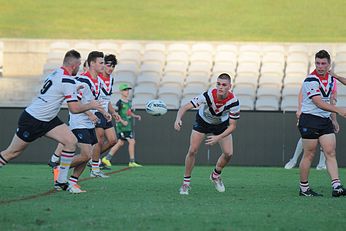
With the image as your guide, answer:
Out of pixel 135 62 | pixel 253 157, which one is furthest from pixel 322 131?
pixel 135 62

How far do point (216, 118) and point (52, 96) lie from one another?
8.21 feet

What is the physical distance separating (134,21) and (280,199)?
21.7 m

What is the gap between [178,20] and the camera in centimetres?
3256

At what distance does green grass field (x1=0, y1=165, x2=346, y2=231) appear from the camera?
8.48 metres

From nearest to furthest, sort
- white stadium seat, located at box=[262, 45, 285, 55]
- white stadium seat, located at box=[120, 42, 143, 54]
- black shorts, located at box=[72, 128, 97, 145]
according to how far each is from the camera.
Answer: black shorts, located at box=[72, 128, 97, 145] → white stadium seat, located at box=[262, 45, 285, 55] → white stadium seat, located at box=[120, 42, 143, 54]

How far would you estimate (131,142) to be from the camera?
21.1m

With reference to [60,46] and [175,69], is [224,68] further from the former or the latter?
[60,46]

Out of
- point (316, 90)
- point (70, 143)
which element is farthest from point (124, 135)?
point (316, 90)

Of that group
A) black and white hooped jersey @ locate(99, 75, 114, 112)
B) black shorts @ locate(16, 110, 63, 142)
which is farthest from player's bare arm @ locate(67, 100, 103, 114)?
black and white hooped jersey @ locate(99, 75, 114, 112)

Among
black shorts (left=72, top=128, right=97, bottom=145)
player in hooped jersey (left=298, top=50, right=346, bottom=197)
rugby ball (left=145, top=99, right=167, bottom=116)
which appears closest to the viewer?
player in hooped jersey (left=298, top=50, right=346, bottom=197)

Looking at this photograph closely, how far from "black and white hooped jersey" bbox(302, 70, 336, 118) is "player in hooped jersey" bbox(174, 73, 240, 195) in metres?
1.04

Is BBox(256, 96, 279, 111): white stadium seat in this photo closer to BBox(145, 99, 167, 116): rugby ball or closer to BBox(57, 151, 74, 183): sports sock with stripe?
BBox(145, 99, 167, 116): rugby ball

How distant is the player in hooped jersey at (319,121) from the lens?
1183 centimetres

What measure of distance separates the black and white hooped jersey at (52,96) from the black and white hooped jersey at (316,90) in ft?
10.8
